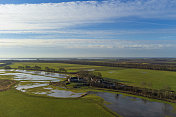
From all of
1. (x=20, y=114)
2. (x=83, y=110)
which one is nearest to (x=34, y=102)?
(x=20, y=114)

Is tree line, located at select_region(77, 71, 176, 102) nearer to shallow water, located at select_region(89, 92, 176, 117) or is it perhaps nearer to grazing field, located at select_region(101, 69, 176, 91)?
shallow water, located at select_region(89, 92, 176, 117)

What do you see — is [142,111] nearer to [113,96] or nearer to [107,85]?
[113,96]


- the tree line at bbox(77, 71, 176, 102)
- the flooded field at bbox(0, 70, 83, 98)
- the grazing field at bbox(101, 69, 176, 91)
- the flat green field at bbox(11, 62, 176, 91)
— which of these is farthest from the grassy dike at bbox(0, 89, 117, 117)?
the flat green field at bbox(11, 62, 176, 91)

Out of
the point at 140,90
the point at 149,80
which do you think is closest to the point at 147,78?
the point at 149,80

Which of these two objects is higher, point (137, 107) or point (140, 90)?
point (140, 90)

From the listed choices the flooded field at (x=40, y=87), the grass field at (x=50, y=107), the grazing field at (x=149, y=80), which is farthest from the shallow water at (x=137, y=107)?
the grazing field at (x=149, y=80)

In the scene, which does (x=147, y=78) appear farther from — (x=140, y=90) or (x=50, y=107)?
(x=50, y=107)
